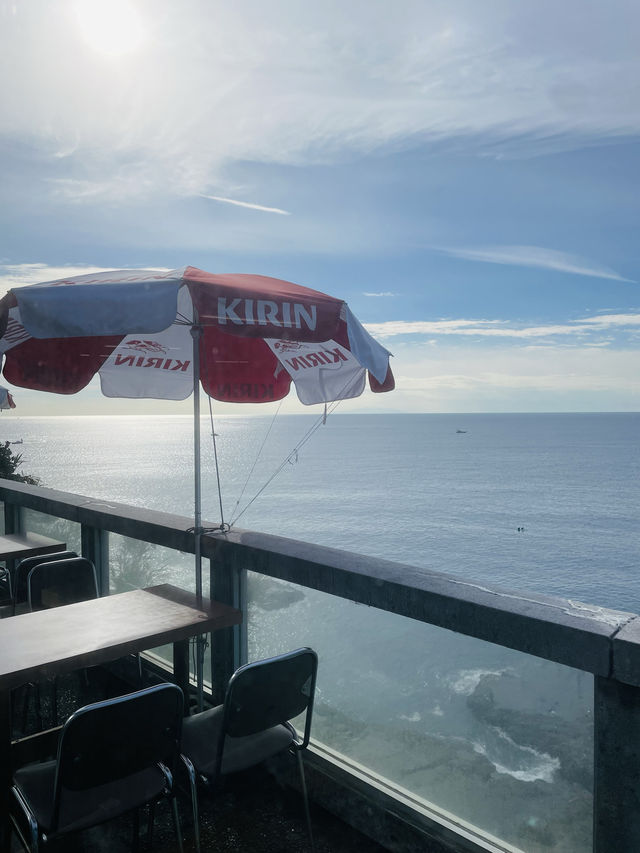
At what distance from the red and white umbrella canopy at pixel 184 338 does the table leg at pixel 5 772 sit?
4.88 feet

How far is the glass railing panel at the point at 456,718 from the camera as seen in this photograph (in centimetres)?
223

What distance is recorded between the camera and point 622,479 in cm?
9569

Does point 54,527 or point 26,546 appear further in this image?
point 54,527

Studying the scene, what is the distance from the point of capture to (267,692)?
2.47 meters

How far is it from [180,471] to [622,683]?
113551 mm

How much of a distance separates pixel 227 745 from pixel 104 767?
64 cm

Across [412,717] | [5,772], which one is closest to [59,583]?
[5,772]

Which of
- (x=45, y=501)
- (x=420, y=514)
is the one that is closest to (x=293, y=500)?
(x=420, y=514)

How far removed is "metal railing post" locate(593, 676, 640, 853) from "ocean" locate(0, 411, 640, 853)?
0.07 meters

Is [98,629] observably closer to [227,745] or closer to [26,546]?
[227,745]

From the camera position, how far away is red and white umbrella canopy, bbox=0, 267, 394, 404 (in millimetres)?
2543

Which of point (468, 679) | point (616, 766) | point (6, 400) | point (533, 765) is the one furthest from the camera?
point (6, 400)

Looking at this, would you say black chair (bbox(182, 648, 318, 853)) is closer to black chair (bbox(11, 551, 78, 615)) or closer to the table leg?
the table leg

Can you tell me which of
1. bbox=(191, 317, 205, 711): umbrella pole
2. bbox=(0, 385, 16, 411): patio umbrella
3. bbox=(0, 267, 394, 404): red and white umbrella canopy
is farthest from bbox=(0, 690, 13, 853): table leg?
bbox=(0, 385, 16, 411): patio umbrella
